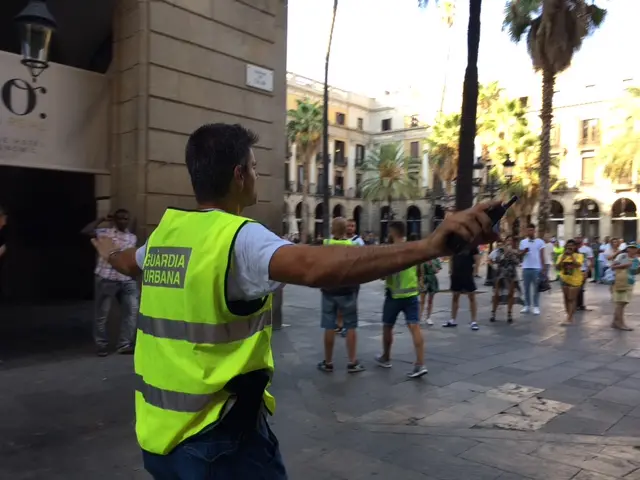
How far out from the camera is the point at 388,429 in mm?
4789

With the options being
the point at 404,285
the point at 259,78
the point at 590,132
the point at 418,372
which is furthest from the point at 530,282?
the point at 590,132

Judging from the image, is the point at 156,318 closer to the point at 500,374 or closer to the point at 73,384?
the point at 73,384

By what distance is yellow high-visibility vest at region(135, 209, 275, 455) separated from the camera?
1.70 metres

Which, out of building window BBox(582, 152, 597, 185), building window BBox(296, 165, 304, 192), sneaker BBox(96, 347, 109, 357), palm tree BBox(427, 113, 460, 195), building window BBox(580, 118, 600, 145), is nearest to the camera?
sneaker BBox(96, 347, 109, 357)

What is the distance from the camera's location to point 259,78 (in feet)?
29.2

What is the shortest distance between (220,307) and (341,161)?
58.3 meters

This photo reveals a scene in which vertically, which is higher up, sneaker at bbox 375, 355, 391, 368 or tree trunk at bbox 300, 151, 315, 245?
tree trunk at bbox 300, 151, 315, 245

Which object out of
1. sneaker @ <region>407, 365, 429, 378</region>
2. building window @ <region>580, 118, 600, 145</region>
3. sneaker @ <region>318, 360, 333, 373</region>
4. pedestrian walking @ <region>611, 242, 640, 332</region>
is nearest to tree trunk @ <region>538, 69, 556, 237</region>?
pedestrian walking @ <region>611, 242, 640, 332</region>

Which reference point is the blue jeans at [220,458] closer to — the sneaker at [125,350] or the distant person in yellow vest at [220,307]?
the distant person in yellow vest at [220,307]

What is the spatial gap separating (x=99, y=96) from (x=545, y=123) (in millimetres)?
18946

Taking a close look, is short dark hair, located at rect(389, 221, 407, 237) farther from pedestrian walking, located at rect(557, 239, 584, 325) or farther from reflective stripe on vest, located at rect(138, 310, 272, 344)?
reflective stripe on vest, located at rect(138, 310, 272, 344)

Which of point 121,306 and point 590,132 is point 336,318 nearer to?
point 121,306

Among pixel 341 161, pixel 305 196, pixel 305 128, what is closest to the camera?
pixel 305 128

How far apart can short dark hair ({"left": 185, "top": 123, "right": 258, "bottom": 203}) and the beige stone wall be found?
5.84m
